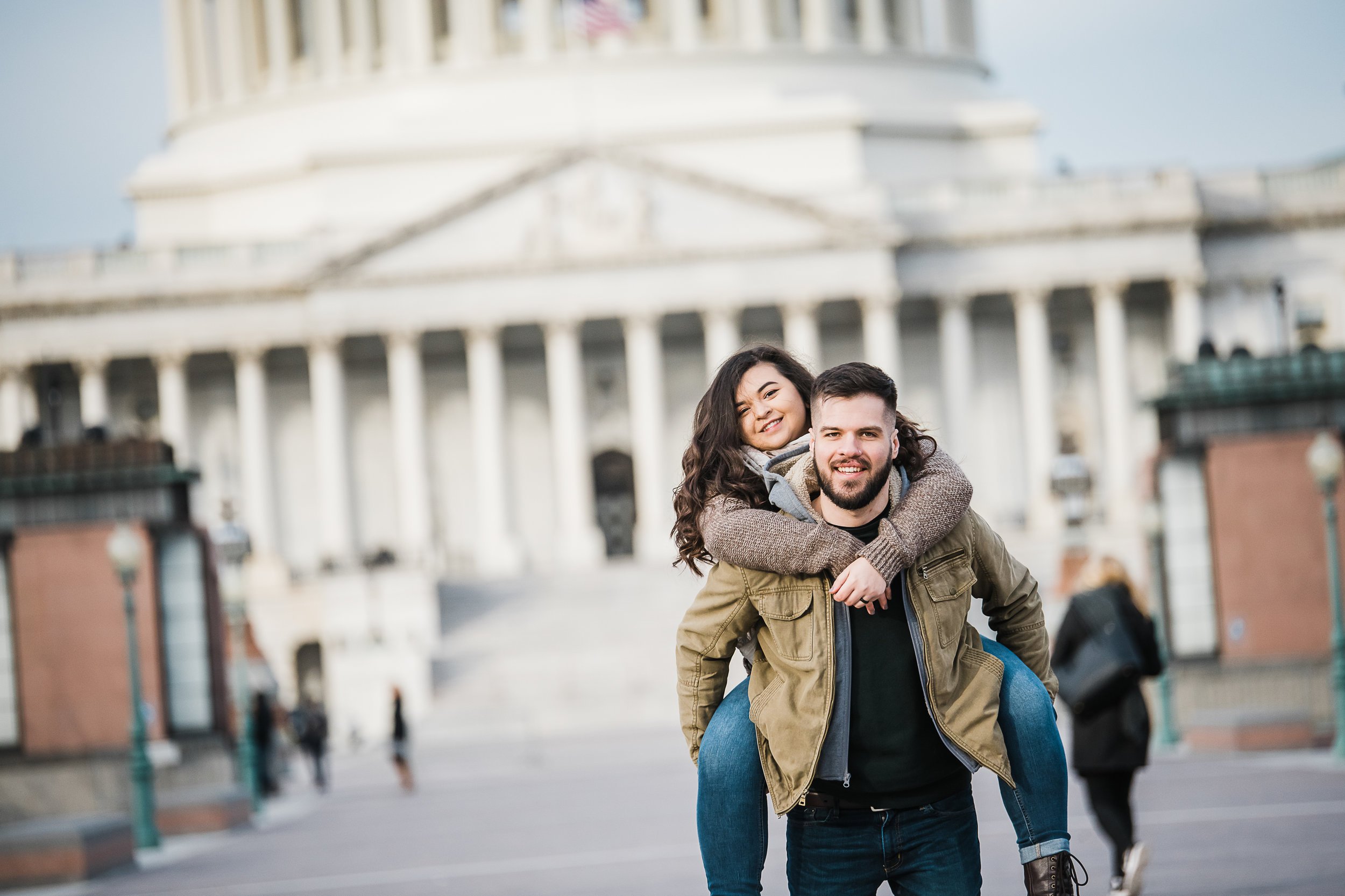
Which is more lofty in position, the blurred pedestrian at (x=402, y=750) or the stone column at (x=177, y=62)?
the stone column at (x=177, y=62)

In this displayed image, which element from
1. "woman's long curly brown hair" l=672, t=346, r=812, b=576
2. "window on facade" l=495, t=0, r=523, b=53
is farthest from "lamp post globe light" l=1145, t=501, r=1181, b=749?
"window on facade" l=495, t=0, r=523, b=53

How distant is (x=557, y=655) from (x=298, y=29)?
4802 cm

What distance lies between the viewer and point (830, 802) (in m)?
7.16

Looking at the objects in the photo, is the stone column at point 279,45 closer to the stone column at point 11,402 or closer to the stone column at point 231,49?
the stone column at point 231,49

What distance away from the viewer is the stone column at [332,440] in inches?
2785

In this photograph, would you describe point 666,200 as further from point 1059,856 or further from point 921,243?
point 1059,856

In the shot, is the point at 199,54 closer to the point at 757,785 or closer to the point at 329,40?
the point at 329,40

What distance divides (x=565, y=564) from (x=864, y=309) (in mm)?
12867

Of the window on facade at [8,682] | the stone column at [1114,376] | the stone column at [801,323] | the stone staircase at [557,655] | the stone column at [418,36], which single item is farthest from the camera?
the stone column at [418,36]

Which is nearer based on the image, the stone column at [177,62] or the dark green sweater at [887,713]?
the dark green sweater at [887,713]

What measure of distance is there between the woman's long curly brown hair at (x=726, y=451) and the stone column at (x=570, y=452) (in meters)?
61.2

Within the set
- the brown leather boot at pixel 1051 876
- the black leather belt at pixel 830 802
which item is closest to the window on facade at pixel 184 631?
the black leather belt at pixel 830 802

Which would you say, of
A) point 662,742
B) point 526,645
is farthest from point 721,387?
point 526,645

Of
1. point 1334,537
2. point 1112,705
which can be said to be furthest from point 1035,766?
point 1334,537
